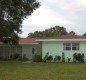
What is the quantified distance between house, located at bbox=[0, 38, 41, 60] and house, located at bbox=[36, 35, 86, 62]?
9.60 metres

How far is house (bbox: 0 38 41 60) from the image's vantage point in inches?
1908

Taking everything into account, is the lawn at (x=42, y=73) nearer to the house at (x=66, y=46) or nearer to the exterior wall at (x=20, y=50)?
the house at (x=66, y=46)

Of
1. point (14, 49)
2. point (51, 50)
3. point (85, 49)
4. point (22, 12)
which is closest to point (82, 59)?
point (85, 49)

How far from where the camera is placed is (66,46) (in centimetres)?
3862

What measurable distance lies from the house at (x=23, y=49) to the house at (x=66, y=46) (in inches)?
378

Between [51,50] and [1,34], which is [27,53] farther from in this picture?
[1,34]

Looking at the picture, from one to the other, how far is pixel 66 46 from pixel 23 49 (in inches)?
468

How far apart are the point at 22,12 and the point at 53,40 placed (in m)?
5.37

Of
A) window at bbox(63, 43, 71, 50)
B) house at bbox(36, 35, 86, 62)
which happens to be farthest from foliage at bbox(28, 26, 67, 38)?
window at bbox(63, 43, 71, 50)

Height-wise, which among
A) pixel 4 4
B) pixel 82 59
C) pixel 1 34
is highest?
pixel 4 4

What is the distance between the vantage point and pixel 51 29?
8356 centimetres

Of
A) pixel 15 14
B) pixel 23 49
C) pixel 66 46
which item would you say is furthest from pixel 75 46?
pixel 23 49

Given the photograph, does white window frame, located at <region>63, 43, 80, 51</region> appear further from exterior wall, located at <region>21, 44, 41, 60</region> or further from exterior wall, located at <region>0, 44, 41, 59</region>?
exterior wall, located at <region>0, 44, 41, 59</region>

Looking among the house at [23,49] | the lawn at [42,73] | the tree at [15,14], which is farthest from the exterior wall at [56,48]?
the lawn at [42,73]
